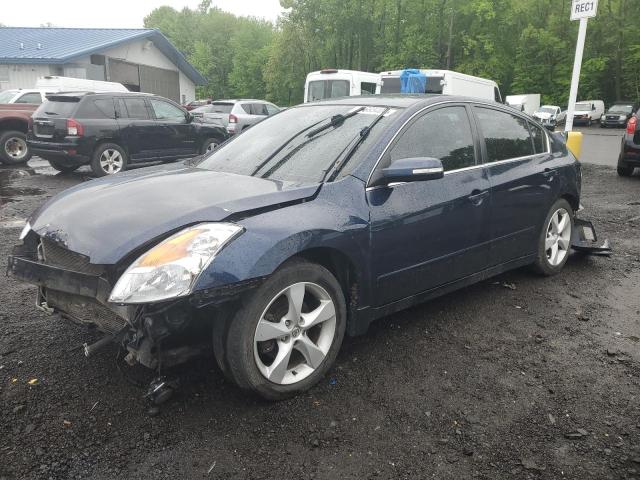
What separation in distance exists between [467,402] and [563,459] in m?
0.55

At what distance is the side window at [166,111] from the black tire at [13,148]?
3.56m

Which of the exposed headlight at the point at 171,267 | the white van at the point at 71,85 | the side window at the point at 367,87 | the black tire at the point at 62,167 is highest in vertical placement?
the side window at the point at 367,87

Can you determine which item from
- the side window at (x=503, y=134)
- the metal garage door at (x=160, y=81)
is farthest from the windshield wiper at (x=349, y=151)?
the metal garage door at (x=160, y=81)

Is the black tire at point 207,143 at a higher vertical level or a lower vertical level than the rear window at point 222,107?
lower

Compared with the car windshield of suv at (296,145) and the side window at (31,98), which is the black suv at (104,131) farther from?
the car windshield of suv at (296,145)

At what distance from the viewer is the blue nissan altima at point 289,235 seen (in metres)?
2.45

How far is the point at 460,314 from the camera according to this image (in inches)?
155

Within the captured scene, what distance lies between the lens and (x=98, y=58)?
87.7 ft

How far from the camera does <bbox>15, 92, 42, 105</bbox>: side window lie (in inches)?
530

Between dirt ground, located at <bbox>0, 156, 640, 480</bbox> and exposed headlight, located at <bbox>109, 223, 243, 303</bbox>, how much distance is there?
2.25 feet

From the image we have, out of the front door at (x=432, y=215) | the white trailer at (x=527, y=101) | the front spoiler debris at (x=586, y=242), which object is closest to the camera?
the front door at (x=432, y=215)

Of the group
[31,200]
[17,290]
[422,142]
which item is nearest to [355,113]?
[422,142]

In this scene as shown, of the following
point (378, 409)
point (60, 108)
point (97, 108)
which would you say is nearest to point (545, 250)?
point (378, 409)

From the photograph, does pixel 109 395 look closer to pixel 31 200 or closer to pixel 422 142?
pixel 422 142
